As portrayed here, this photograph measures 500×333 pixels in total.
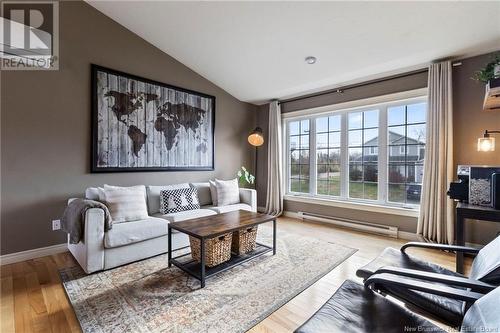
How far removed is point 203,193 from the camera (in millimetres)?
3928

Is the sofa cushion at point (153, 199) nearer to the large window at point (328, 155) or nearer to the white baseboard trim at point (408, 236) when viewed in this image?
the large window at point (328, 155)

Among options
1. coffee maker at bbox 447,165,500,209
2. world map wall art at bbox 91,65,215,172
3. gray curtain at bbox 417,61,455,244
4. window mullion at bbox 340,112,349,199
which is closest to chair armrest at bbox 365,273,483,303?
coffee maker at bbox 447,165,500,209

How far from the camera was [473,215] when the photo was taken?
7.00ft

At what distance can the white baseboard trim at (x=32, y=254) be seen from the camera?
2.57 metres

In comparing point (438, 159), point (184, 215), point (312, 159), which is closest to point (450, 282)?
point (438, 159)

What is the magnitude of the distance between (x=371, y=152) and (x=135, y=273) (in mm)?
3670

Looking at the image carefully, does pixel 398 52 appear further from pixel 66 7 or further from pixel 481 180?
pixel 66 7

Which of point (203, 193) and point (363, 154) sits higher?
point (363, 154)

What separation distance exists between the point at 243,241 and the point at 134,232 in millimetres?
1162

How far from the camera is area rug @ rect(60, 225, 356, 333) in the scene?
1661 mm

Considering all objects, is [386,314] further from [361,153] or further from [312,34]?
[361,153]

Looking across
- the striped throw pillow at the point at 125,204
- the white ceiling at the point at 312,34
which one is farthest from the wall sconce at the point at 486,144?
the striped throw pillow at the point at 125,204

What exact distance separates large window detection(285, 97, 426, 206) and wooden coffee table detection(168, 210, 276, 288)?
209 centimetres

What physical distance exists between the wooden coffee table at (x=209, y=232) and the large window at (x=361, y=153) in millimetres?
2090
